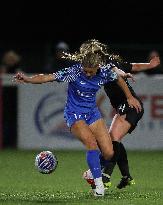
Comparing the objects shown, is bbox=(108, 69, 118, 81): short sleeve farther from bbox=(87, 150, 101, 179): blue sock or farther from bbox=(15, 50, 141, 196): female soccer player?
bbox=(87, 150, 101, 179): blue sock

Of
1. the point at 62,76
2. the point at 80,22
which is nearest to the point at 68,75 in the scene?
the point at 62,76

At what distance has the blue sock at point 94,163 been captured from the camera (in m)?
9.91

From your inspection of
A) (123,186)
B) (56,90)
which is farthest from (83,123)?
(56,90)

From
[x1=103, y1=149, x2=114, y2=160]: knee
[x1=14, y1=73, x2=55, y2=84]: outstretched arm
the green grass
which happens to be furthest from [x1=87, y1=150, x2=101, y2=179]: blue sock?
[x1=14, y1=73, x2=55, y2=84]: outstretched arm

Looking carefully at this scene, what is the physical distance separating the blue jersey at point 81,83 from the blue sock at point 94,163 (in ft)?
1.59

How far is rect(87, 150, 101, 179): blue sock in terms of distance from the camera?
9.91m

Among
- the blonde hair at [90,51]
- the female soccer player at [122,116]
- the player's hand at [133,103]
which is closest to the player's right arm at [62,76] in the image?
the blonde hair at [90,51]

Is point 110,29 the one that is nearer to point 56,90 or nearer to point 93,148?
point 56,90

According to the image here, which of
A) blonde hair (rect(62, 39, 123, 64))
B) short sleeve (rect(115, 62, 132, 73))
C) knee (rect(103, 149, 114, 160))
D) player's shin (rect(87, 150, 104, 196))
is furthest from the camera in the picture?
short sleeve (rect(115, 62, 132, 73))

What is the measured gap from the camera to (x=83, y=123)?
1006 centimetres

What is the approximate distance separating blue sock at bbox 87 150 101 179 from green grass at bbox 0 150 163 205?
264 millimetres

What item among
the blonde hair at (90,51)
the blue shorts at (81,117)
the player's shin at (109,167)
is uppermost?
the blonde hair at (90,51)

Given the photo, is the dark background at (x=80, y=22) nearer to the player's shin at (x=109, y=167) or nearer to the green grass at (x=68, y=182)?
the green grass at (x=68, y=182)

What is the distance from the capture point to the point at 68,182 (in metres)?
11.9
